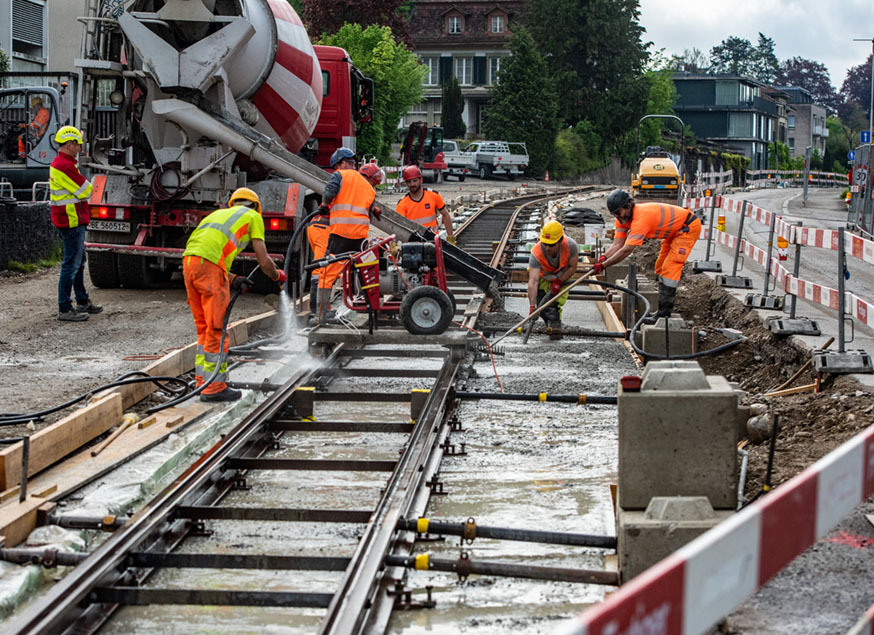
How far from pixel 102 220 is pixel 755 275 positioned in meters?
8.85

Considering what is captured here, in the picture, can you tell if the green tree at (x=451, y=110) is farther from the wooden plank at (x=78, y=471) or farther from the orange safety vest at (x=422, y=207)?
the wooden plank at (x=78, y=471)

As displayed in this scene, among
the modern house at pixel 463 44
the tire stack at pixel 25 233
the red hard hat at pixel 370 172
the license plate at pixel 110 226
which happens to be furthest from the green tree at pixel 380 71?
the red hard hat at pixel 370 172

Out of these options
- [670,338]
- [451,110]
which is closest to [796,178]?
[451,110]

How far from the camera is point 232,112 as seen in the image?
1215 centimetres

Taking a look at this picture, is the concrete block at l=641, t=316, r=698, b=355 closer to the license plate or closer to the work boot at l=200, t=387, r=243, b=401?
the work boot at l=200, t=387, r=243, b=401

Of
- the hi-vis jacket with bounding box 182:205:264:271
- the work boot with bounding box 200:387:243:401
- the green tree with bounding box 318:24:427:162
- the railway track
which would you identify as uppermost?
the green tree with bounding box 318:24:427:162

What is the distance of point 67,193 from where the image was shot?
11461mm

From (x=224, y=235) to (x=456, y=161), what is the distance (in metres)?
37.9

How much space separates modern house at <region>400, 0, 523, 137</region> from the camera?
6850 cm

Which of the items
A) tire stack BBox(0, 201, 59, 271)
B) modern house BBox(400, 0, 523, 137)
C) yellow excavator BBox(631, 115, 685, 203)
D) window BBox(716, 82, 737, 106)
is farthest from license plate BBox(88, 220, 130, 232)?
window BBox(716, 82, 737, 106)

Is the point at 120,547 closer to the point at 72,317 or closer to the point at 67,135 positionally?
the point at 72,317

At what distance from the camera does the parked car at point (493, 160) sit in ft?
153

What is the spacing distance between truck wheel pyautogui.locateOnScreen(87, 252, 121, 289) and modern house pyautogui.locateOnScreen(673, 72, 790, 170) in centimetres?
7560

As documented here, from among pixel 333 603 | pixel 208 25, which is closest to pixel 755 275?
pixel 208 25
